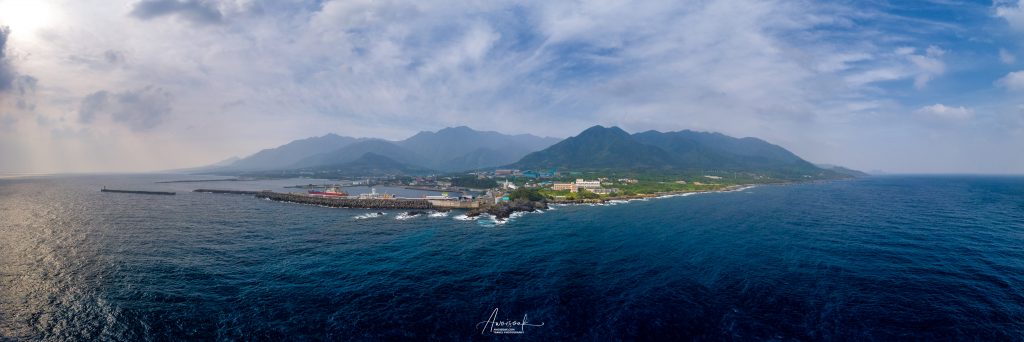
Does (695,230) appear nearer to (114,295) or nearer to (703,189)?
(114,295)

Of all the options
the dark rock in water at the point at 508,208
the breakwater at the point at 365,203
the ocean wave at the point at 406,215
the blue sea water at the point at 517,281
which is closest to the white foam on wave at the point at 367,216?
the ocean wave at the point at 406,215

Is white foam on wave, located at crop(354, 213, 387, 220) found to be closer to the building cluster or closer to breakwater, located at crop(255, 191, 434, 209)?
breakwater, located at crop(255, 191, 434, 209)

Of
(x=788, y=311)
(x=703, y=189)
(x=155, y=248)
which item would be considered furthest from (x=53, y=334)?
(x=703, y=189)

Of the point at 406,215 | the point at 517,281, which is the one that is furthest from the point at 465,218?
the point at 517,281

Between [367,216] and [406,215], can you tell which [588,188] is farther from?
[367,216]

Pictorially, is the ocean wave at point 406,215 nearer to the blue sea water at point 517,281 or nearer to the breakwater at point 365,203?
the breakwater at point 365,203

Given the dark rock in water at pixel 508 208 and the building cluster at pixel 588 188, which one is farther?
the building cluster at pixel 588 188
